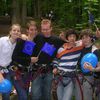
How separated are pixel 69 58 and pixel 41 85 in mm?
855

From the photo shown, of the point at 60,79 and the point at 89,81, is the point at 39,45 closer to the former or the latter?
the point at 60,79

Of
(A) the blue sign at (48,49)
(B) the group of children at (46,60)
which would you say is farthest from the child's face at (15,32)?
(A) the blue sign at (48,49)

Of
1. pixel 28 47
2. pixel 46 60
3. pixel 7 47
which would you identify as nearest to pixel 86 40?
pixel 46 60

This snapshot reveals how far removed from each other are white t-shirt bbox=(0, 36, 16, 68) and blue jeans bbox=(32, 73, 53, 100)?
693 mm

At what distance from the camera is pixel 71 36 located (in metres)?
6.84

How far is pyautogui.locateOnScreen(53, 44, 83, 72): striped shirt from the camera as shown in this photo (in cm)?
682

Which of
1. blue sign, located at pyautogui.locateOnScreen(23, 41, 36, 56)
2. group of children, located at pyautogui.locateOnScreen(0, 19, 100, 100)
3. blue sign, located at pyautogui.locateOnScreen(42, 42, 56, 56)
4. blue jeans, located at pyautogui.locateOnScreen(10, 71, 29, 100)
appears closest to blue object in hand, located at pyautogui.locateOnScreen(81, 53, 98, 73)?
group of children, located at pyautogui.locateOnScreen(0, 19, 100, 100)

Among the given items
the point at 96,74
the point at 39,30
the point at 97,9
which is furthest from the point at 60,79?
the point at 97,9

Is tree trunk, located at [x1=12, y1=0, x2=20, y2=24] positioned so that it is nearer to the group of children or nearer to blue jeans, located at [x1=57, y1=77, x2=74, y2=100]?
the group of children

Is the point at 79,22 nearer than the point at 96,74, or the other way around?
the point at 96,74

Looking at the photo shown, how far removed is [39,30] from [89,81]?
1565 millimetres

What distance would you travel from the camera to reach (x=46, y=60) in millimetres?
7039

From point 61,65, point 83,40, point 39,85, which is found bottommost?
point 39,85

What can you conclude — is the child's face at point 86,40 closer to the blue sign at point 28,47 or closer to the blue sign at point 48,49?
the blue sign at point 48,49
